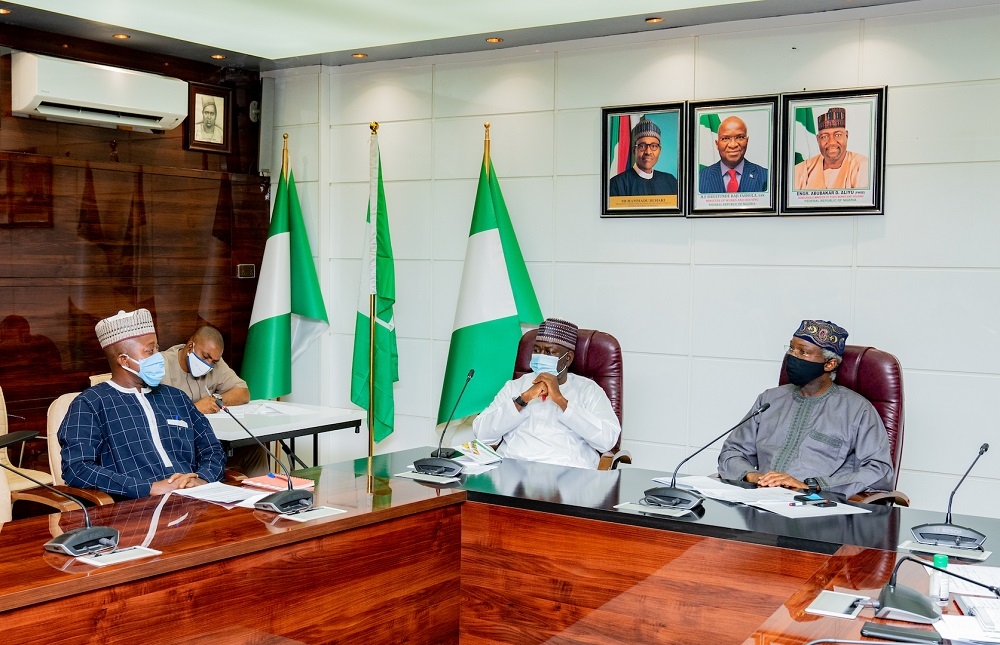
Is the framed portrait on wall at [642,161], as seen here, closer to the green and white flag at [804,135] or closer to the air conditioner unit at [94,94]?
the green and white flag at [804,135]

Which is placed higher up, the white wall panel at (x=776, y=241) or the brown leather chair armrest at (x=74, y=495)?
the white wall panel at (x=776, y=241)

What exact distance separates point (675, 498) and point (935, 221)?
2.03 metres

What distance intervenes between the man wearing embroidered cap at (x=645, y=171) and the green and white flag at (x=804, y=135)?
56 centimetres

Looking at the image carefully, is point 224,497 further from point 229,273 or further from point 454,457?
point 229,273

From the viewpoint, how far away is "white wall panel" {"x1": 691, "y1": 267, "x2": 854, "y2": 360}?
421 centimetres

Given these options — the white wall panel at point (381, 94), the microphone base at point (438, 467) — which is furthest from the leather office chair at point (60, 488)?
the white wall panel at point (381, 94)

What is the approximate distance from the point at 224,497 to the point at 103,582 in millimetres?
707

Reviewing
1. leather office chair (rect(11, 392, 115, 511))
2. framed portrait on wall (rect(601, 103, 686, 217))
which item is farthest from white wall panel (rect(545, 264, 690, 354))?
leather office chair (rect(11, 392, 115, 511))

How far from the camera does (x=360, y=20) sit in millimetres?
4605

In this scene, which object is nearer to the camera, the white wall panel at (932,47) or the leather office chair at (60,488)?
the leather office chair at (60,488)

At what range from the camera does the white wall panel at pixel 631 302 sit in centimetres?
456

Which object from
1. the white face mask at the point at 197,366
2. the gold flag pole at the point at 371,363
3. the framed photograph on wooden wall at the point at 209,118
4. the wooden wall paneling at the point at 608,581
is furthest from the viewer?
the framed photograph on wooden wall at the point at 209,118

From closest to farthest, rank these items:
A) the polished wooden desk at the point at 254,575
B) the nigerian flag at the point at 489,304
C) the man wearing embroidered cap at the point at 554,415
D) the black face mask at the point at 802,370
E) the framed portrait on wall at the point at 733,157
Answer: the polished wooden desk at the point at 254,575
the black face mask at the point at 802,370
the man wearing embroidered cap at the point at 554,415
the framed portrait on wall at the point at 733,157
the nigerian flag at the point at 489,304

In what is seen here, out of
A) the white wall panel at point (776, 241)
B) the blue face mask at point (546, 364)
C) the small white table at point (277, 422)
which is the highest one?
the white wall panel at point (776, 241)
